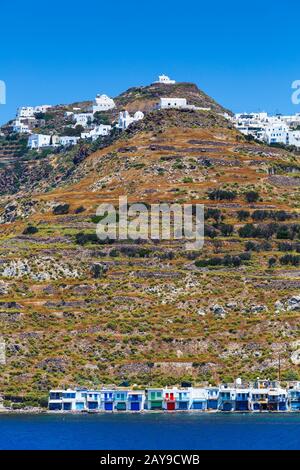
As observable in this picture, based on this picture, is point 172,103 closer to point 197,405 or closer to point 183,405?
point 197,405

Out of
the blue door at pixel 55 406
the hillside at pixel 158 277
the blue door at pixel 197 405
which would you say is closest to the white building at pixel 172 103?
the hillside at pixel 158 277

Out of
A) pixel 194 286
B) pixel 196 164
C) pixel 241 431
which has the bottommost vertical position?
pixel 241 431

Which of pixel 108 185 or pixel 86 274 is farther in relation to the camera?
pixel 108 185

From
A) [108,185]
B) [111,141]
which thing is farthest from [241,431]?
[111,141]

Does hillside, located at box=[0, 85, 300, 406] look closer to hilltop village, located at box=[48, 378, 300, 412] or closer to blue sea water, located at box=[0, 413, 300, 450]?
hilltop village, located at box=[48, 378, 300, 412]

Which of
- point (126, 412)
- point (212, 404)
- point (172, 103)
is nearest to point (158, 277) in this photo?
point (126, 412)

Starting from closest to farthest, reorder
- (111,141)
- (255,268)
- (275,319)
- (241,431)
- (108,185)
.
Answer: (241,431) < (275,319) < (255,268) < (108,185) < (111,141)
